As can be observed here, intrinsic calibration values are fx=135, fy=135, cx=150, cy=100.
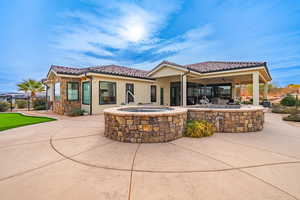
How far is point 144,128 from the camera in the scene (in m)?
4.59

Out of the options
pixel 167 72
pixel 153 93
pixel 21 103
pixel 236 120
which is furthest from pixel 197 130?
pixel 21 103

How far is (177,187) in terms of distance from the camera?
2.29m

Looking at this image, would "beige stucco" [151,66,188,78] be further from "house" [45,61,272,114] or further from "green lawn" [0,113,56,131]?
"green lawn" [0,113,56,131]

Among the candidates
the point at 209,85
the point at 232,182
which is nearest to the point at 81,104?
the point at 232,182

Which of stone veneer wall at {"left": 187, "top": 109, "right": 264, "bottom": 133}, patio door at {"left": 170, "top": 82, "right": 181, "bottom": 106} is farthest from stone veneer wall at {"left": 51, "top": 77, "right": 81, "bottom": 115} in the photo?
stone veneer wall at {"left": 187, "top": 109, "right": 264, "bottom": 133}

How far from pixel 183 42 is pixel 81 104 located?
18.2 m

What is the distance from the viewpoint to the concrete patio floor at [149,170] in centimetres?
216

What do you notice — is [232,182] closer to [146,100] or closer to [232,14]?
[146,100]

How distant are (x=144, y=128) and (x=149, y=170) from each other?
1.85 meters

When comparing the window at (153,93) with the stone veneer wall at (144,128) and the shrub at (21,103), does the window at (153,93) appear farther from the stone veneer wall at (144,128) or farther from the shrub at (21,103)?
the shrub at (21,103)

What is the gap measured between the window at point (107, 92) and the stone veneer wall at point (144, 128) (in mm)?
7347

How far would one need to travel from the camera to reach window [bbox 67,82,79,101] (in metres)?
11.9

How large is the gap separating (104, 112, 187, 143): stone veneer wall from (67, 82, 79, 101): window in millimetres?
9096

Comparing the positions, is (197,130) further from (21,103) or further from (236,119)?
(21,103)
